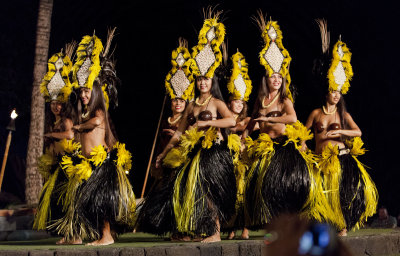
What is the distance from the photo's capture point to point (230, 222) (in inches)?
187

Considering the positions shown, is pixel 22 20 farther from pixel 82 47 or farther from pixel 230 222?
pixel 230 222

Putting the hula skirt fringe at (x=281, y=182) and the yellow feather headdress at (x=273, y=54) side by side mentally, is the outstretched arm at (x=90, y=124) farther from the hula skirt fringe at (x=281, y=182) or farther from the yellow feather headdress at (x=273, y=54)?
the yellow feather headdress at (x=273, y=54)

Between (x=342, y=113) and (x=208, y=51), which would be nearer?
(x=208, y=51)

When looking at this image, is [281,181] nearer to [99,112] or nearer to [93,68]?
[99,112]

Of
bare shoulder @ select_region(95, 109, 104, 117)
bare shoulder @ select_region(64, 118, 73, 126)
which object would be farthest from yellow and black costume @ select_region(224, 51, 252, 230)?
bare shoulder @ select_region(64, 118, 73, 126)

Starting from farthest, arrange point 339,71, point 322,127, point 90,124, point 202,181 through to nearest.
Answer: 1. point 339,71
2. point 322,127
3. point 90,124
4. point 202,181

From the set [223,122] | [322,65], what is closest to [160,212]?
Result: [223,122]

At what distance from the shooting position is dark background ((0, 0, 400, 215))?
7.18 meters

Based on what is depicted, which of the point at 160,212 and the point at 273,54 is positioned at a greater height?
the point at 273,54

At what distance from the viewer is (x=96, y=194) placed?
4.41 metres

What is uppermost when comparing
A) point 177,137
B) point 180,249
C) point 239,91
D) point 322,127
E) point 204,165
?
point 239,91

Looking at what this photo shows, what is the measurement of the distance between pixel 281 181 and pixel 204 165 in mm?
479

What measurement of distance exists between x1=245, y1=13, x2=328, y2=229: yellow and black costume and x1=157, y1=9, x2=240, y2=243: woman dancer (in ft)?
0.45

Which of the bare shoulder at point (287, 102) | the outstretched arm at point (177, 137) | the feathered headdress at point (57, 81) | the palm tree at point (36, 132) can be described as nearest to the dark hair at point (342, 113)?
the bare shoulder at point (287, 102)
